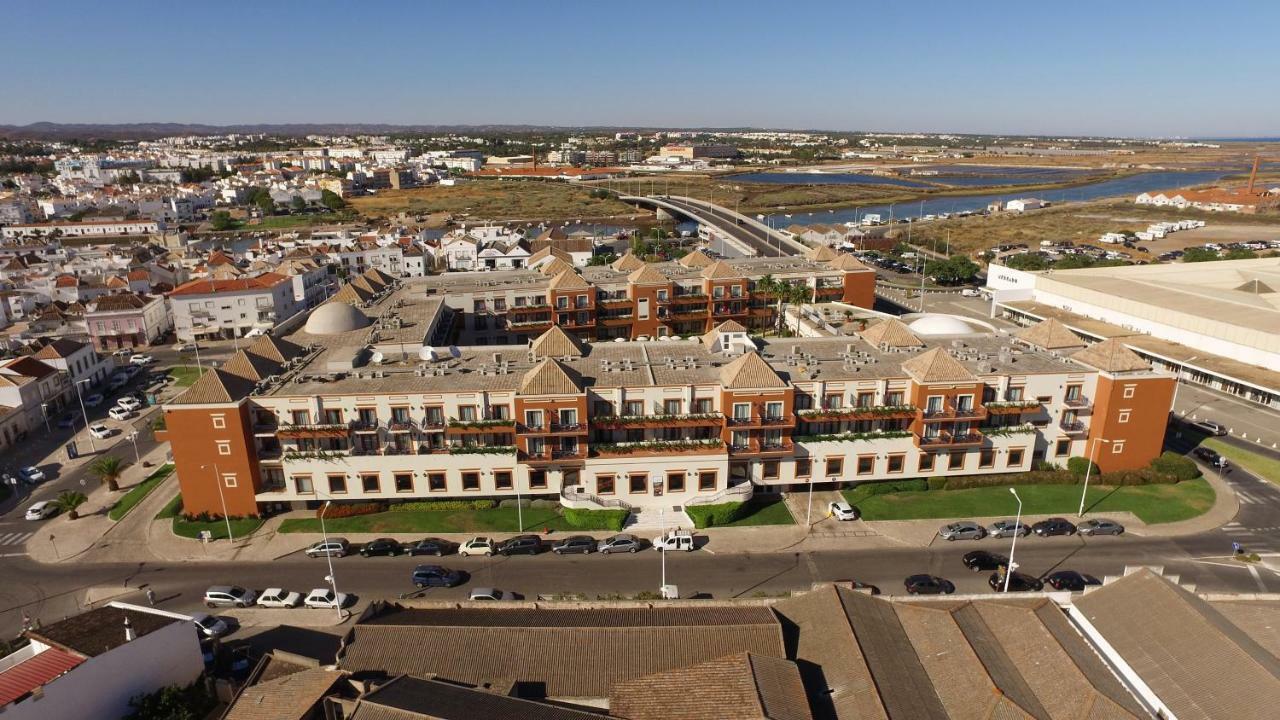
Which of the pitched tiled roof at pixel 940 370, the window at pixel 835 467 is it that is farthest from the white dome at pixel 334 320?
the pitched tiled roof at pixel 940 370

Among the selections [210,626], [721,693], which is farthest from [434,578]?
[721,693]

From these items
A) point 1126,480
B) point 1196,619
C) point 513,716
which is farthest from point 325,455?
point 1126,480

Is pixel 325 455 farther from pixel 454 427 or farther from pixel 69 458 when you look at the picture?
pixel 69 458

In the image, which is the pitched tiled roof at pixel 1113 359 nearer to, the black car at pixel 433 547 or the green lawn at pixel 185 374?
the black car at pixel 433 547

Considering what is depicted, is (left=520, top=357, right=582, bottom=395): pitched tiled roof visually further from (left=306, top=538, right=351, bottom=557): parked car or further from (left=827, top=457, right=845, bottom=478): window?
(left=827, top=457, right=845, bottom=478): window

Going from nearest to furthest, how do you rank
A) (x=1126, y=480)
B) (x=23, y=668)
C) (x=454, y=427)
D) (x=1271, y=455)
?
(x=23, y=668), (x=454, y=427), (x=1126, y=480), (x=1271, y=455)

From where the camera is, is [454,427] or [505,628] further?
[454,427]
